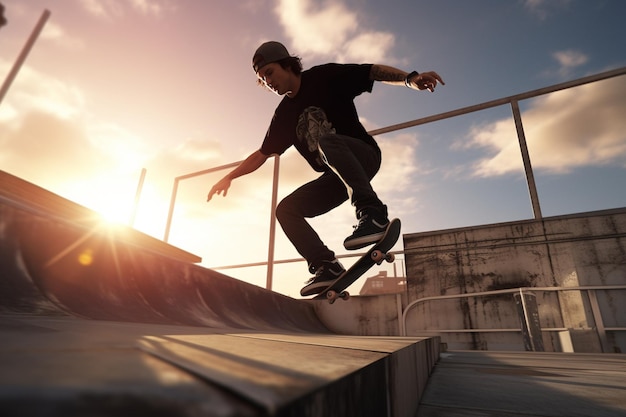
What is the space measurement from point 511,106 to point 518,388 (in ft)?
19.2

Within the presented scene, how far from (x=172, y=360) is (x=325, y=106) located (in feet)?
7.80

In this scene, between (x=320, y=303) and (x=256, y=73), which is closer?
(x=256, y=73)

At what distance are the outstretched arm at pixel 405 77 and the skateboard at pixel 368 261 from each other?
38.2 inches

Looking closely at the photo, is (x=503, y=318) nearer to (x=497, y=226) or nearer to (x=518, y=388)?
(x=497, y=226)

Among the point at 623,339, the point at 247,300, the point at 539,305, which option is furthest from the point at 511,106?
the point at 247,300

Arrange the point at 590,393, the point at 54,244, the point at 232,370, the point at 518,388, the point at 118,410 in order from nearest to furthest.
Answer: the point at 118,410 → the point at 232,370 → the point at 590,393 → the point at 518,388 → the point at 54,244

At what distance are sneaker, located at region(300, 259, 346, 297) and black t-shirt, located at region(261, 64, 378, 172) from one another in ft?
2.65

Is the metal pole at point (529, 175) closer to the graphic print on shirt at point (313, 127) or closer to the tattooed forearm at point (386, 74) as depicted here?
the tattooed forearm at point (386, 74)

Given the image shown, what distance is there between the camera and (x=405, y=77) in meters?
2.32

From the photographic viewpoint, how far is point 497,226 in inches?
234

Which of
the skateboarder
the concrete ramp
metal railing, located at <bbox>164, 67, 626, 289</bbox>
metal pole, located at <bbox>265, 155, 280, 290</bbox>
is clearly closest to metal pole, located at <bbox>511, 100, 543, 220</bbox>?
metal railing, located at <bbox>164, 67, 626, 289</bbox>

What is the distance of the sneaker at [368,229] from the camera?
7.00 ft

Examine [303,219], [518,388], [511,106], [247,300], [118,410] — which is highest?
[511,106]

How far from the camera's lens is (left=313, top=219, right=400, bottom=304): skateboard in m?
2.13
